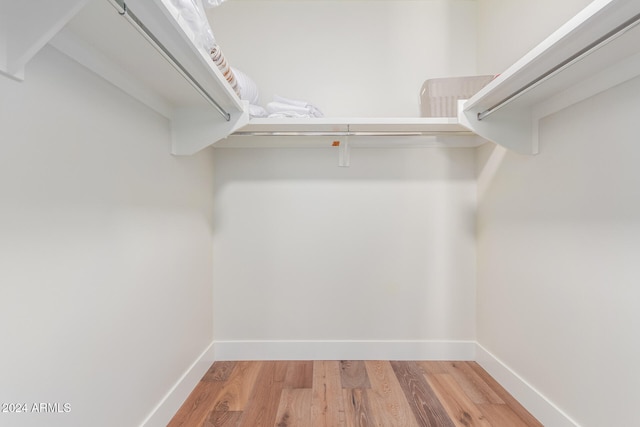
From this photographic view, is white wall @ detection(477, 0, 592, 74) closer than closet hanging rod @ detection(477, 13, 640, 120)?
No

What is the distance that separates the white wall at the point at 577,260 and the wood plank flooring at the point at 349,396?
0.23m

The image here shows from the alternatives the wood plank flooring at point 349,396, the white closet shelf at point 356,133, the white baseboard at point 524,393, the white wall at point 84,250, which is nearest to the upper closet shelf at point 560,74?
the white closet shelf at point 356,133

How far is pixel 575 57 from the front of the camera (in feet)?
2.94

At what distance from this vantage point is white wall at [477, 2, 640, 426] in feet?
3.21

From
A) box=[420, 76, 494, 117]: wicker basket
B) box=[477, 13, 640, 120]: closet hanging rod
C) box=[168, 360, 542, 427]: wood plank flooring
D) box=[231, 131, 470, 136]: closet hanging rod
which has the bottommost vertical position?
box=[168, 360, 542, 427]: wood plank flooring

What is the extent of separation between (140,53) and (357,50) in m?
1.38

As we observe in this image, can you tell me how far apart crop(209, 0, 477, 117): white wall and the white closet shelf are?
0.22 meters

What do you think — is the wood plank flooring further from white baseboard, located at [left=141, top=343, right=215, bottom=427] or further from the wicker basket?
the wicker basket

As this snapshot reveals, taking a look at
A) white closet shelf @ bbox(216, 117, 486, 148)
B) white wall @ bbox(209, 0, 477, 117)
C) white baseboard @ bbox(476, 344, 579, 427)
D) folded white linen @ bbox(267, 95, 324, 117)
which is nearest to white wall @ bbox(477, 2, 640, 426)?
white baseboard @ bbox(476, 344, 579, 427)

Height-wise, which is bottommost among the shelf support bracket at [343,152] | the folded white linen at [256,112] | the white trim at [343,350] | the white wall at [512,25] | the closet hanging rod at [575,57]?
the white trim at [343,350]

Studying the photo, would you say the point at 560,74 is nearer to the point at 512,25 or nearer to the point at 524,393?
the point at 512,25

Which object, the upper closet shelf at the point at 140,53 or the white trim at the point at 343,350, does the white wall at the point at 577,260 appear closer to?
the white trim at the point at 343,350

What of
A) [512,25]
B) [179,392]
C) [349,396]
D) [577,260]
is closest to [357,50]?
[512,25]

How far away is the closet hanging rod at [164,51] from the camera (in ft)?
2.21
